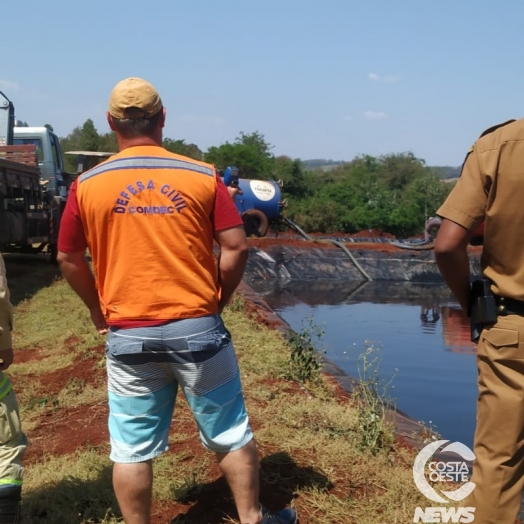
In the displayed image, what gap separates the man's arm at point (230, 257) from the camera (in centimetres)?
301

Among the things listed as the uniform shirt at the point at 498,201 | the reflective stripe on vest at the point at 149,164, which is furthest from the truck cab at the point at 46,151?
the uniform shirt at the point at 498,201

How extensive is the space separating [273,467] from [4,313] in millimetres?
1594

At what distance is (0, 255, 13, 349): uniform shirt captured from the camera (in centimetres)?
317

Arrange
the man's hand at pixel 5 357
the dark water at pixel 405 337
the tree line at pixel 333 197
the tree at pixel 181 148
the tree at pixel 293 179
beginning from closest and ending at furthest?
1. the man's hand at pixel 5 357
2. the dark water at pixel 405 337
3. the tree line at pixel 333 197
4. the tree at pixel 293 179
5. the tree at pixel 181 148

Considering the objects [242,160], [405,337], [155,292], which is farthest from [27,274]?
[242,160]

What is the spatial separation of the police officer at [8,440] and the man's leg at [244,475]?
2.92ft

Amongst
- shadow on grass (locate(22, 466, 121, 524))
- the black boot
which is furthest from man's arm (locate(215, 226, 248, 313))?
shadow on grass (locate(22, 466, 121, 524))

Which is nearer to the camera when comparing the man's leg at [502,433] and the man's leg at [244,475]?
the man's leg at [502,433]

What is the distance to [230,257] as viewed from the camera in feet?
9.96

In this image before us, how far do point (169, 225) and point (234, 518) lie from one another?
56.7 inches

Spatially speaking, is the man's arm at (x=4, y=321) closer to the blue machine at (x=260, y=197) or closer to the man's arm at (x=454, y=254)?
the man's arm at (x=454, y=254)

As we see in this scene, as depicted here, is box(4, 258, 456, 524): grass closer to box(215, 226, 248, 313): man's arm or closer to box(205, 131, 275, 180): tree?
box(215, 226, 248, 313): man's arm

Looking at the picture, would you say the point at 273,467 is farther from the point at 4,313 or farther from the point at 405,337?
the point at 405,337

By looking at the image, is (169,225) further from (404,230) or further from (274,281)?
(404,230)
